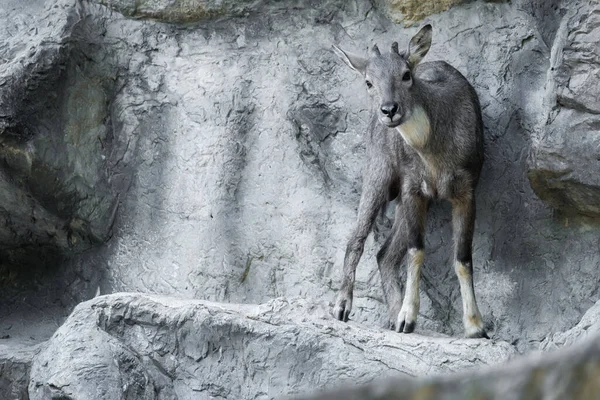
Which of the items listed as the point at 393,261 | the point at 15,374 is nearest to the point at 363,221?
the point at 393,261

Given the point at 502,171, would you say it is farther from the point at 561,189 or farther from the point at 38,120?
the point at 38,120

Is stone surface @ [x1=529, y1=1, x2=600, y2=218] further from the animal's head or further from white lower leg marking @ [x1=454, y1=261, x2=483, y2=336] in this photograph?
the animal's head

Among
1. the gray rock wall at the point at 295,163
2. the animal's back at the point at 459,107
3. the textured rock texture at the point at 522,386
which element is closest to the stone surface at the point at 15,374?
the gray rock wall at the point at 295,163

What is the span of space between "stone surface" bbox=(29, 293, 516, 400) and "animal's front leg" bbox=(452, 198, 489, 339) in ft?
1.33

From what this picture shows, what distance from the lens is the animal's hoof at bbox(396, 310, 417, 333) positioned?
6496mm

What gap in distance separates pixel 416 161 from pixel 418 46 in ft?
2.62

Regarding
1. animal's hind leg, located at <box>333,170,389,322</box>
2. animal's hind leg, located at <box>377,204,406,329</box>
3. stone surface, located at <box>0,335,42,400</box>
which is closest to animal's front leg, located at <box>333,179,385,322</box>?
animal's hind leg, located at <box>333,170,389,322</box>

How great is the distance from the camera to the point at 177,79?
7945 mm

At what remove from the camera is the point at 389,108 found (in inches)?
252

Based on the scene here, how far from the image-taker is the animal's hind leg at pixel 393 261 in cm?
702

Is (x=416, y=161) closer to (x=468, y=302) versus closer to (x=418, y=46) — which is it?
(x=418, y=46)

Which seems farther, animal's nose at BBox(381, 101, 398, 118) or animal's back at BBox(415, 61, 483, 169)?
animal's back at BBox(415, 61, 483, 169)

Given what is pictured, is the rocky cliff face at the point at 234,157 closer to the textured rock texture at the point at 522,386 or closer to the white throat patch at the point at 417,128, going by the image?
the white throat patch at the point at 417,128

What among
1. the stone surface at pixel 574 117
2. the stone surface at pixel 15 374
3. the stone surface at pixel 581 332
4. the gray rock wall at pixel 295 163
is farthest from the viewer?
the stone surface at pixel 15 374
